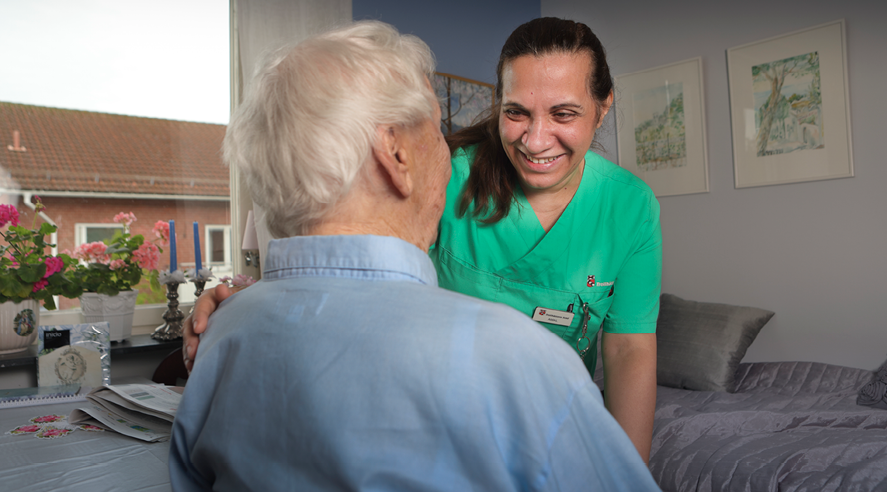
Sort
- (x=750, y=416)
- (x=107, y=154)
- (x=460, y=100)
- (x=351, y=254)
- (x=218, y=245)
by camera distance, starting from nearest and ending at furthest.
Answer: (x=351, y=254)
(x=750, y=416)
(x=107, y=154)
(x=218, y=245)
(x=460, y=100)

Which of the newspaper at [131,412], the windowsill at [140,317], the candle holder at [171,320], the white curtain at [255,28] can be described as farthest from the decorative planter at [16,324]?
the white curtain at [255,28]

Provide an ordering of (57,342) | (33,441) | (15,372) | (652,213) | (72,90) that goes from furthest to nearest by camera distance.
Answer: (72,90) → (15,372) → (57,342) → (652,213) → (33,441)

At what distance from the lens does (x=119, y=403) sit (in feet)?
4.07

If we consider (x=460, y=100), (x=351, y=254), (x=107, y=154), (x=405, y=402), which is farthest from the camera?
(x=460, y=100)

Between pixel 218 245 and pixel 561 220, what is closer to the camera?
pixel 561 220

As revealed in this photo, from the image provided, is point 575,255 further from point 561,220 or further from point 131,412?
point 131,412

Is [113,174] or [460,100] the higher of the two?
[460,100]

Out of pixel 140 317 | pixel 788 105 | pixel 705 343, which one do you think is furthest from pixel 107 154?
pixel 788 105

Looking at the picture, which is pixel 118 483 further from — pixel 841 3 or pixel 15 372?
pixel 841 3

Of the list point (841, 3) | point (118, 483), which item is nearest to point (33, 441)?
point (118, 483)

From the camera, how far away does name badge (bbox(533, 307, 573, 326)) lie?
125 cm

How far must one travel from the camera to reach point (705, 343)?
9.14 feet

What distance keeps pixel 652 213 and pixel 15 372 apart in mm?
2221

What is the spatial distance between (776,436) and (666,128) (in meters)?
2.11
